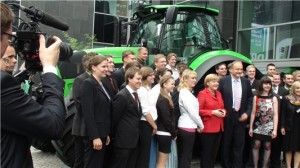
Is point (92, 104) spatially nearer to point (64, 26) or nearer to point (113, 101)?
point (113, 101)

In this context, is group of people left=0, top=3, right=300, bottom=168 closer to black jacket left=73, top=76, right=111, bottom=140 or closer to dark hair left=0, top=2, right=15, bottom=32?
black jacket left=73, top=76, right=111, bottom=140

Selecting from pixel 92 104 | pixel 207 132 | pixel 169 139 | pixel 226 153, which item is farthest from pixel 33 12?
pixel 226 153

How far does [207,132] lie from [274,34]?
8.39 metres

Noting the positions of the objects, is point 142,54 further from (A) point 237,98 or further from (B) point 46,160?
(B) point 46,160

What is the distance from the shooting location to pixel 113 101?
466 cm

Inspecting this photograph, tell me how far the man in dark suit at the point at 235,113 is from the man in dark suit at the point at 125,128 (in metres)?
2.01

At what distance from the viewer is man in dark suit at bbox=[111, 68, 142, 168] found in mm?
4598

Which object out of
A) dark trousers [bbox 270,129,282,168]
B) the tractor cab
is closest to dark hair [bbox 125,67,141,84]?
the tractor cab

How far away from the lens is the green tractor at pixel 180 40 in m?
6.49

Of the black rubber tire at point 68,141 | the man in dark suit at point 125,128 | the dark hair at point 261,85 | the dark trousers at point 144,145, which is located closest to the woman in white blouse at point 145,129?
the dark trousers at point 144,145

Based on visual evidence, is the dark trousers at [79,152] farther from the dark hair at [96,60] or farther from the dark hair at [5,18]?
the dark hair at [5,18]

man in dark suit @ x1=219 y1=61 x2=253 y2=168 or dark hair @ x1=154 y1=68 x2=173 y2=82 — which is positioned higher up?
dark hair @ x1=154 y1=68 x2=173 y2=82

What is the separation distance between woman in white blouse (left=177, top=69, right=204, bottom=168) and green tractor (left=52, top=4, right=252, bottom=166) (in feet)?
3.33

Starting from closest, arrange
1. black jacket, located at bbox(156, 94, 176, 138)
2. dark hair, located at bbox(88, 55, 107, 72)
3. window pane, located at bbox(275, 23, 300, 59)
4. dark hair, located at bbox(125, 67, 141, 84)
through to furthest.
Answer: dark hair, located at bbox(88, 55, 107, 72) → dark hair, located at bbox(125, 67, 141, 84) → black jacket, located at bbox(156, 94, 176, 138) → window pane, located at bbox(275, 23, 300, 59)
